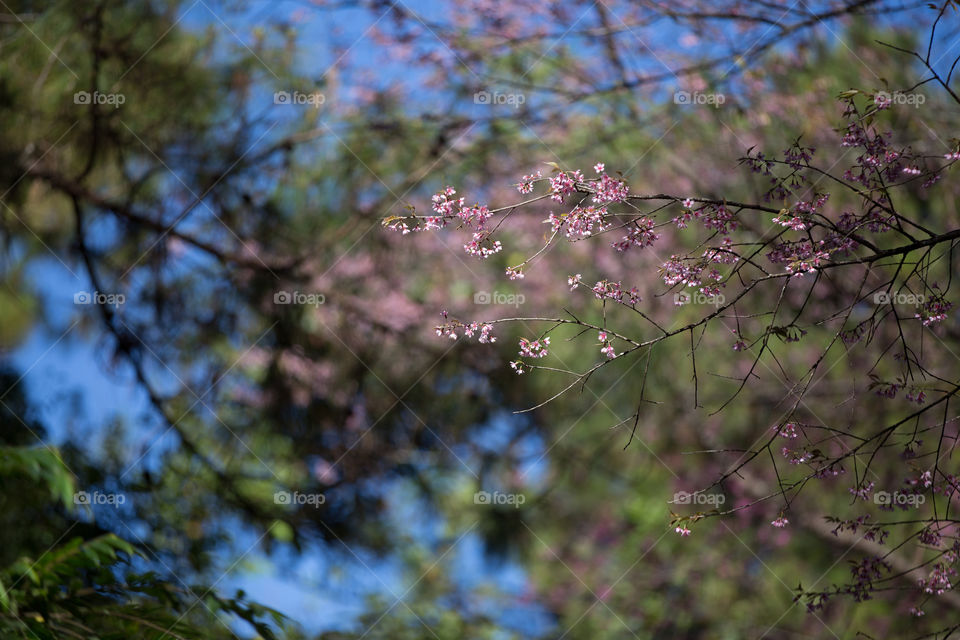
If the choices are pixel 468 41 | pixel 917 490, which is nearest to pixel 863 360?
pixel 468 41

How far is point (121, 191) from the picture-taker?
4277mm

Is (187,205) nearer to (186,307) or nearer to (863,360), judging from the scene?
(186,307)

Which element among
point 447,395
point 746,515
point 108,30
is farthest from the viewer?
point 746,515

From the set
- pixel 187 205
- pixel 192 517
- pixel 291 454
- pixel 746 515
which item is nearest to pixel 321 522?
pixel 291 454

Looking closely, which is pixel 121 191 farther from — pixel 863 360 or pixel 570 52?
pixel 863 360

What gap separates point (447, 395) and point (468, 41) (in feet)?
5.92

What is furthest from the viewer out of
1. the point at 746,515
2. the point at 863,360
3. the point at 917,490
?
the point at 746,515

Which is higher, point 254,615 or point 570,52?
point 570,52

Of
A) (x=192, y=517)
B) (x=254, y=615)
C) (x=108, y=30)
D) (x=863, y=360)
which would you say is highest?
(x=863, y=360)

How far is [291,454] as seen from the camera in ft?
15.1

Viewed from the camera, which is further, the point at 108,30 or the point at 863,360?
the point at 863,360

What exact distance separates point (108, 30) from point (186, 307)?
1.33 meters

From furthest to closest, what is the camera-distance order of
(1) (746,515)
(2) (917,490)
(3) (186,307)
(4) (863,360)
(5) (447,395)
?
(1) (746,515) → (4) (863,360) → (5) (447,395) → (3) (186,307) → (2) (917,490)

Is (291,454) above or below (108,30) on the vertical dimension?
below
